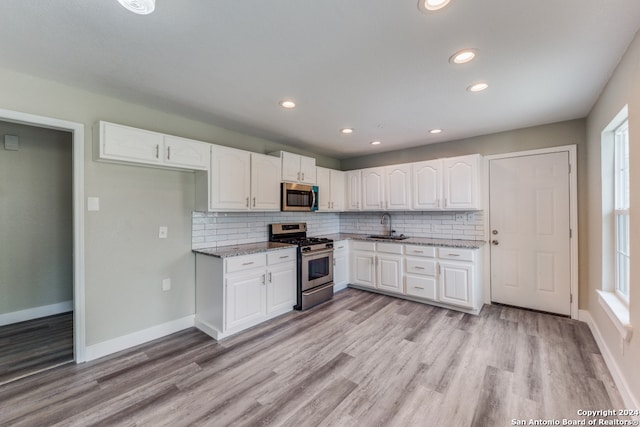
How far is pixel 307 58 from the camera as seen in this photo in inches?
75.1

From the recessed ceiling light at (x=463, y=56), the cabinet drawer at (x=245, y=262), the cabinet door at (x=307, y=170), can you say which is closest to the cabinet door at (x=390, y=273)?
the cabinet door at (x=307, y=170)

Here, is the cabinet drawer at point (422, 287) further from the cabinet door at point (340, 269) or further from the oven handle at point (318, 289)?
the oven handle at point (318, 289)

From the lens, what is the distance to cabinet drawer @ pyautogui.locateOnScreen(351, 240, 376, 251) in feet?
14.1

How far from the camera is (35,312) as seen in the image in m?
3.44

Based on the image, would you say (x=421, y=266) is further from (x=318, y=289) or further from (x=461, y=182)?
(x=318, y=289)

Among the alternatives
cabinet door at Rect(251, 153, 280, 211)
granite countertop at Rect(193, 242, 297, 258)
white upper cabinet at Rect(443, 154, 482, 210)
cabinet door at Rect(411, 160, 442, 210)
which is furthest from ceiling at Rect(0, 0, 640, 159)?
granite countertop at Rect(193, 242, 297, 258)

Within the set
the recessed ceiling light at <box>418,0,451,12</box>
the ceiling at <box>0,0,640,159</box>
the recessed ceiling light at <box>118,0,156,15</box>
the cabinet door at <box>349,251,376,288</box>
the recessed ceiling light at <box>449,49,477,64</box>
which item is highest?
the ceiling at <box>0,0,640,159</box>

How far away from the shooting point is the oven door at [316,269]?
12.0ft

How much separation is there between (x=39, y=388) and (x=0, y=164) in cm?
271

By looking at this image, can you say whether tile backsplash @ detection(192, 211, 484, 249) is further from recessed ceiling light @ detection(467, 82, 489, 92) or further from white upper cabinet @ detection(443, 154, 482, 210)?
recessed ceiling light @ detection(467, 82, 489, 92)

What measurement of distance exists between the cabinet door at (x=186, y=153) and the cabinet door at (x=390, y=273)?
277cm

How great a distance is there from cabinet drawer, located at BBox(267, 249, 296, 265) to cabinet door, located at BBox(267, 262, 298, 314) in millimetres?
57

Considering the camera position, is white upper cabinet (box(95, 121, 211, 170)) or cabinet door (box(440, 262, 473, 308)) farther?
cabinet door (box(440, 262, 473, 308))

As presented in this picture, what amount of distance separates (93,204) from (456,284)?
4.05 metres
